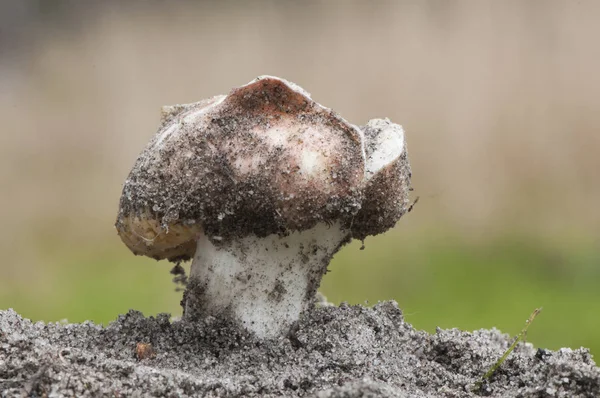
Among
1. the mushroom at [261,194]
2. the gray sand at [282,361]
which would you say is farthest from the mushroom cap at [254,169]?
the gray sand at [282,361]

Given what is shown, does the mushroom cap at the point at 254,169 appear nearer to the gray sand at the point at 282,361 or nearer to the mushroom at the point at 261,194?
the mushroom at the point at 261,194

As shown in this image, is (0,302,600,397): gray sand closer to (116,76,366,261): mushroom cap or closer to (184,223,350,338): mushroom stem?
(184,223,350,338): mushroom stem

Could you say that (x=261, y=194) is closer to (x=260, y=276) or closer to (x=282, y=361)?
(x=260, y=276)

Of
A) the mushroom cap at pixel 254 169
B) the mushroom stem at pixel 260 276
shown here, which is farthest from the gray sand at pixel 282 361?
the mushroom cap at pixel 254 169

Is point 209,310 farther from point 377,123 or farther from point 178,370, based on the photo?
point 377,123

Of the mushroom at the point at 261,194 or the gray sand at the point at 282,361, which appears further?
the mushroom at the point at 261,194

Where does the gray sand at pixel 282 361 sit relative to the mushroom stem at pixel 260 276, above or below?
below

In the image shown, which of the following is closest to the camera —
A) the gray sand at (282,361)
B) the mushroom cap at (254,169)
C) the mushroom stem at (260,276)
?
the gray sand at (282,361)

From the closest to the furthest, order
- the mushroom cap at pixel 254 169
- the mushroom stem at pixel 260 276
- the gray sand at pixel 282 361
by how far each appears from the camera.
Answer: the gray sand at pixel 282 361 < the mushroom cap at pixel 254 169 < the mushroom stem at pixel 260 276

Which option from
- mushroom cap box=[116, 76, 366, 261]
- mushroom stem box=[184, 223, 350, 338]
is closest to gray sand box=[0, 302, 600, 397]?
mushroom stem box=[184, 223, 350, 338]
